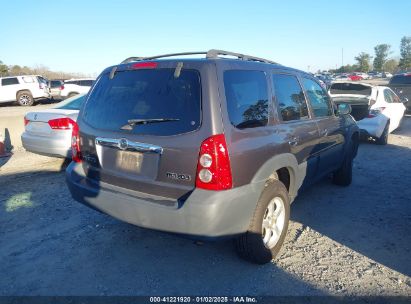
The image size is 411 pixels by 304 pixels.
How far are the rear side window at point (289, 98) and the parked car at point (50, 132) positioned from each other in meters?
3.92

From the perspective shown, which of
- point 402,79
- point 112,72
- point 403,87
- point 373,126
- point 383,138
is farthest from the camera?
point 402,79

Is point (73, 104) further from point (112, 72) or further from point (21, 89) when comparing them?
point (21, 89)

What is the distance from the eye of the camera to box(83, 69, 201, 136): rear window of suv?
115 inches

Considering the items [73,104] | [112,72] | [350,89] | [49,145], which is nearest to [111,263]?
[112,72]

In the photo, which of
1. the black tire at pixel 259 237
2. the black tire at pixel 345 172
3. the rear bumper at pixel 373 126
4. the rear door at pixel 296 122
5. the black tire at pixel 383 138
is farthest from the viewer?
the black tire at pixel 383 138

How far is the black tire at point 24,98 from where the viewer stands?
20969mm

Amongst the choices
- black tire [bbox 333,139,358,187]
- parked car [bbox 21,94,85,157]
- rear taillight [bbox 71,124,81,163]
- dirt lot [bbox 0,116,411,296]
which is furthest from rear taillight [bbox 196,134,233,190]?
parked car [bbox 21,94,85,157]

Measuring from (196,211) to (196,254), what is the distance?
1.04 meters

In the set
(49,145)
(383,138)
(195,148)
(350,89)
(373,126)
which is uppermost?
(195,148)

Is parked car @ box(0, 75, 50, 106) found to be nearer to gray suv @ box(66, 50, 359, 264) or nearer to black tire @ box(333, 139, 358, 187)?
gray suv @ box(66, 50, 359, 264)

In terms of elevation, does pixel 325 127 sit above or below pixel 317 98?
below

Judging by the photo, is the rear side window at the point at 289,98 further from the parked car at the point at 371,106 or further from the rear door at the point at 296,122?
the parked car at the point at 371,106

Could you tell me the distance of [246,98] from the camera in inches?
127

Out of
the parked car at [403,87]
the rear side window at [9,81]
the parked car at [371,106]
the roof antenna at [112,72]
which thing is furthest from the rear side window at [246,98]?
the rear side window at [9,81]
